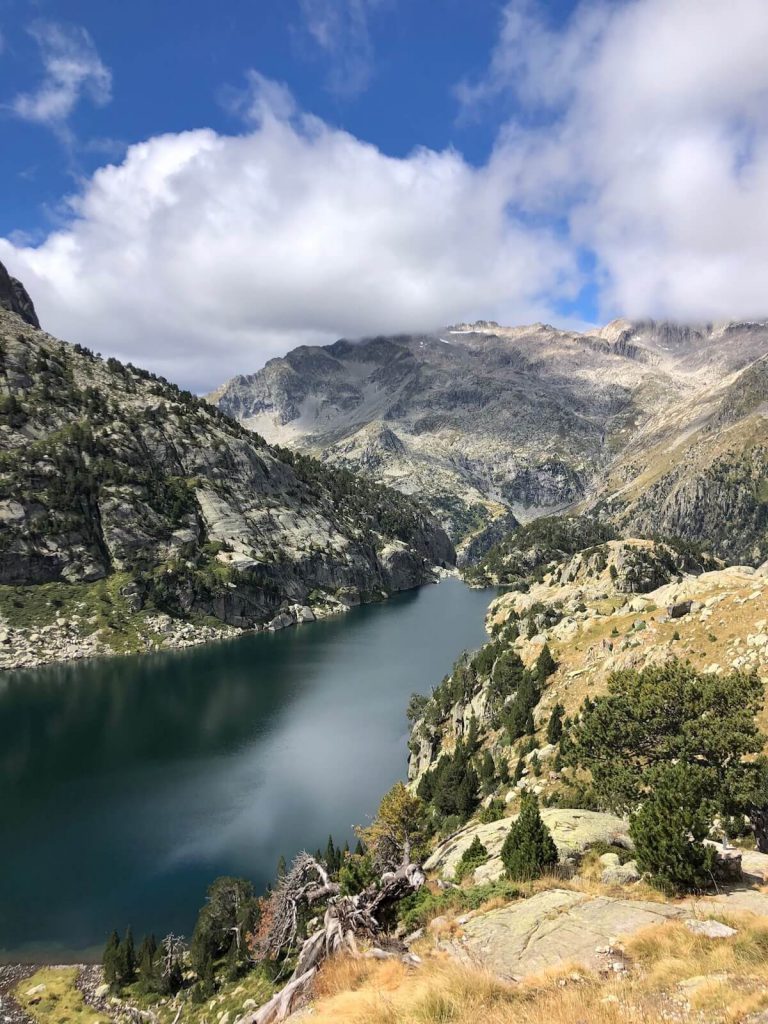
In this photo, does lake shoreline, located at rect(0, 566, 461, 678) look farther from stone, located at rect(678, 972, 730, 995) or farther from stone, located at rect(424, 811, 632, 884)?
stone, located at rect(678, 972, 730, 995)

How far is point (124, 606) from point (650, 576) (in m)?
139

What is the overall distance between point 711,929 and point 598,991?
4.91 meters

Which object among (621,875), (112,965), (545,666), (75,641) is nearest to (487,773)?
(545,666)

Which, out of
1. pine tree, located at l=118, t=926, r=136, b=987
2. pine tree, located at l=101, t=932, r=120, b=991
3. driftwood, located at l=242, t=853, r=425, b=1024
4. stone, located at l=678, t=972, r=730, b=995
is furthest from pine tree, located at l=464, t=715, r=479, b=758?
stone, located at l=678, t=972, r=730, b=995

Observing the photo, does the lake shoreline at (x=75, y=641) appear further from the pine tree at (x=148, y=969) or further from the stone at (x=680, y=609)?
the stone at (x=680, y=609)

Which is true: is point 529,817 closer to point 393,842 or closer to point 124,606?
point 393,842

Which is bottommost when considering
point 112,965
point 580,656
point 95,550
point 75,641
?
point 112,965

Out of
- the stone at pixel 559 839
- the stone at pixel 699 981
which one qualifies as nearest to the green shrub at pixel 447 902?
the stone at pixel 559 839

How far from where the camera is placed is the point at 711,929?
1547cm

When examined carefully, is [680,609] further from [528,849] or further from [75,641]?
[75,641]

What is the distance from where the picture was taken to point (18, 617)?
143 meters

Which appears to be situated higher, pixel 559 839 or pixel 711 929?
pixel 711 929

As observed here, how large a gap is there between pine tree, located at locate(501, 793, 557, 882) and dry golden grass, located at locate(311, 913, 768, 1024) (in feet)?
22.8

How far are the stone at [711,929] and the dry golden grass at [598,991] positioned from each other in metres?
0.25
